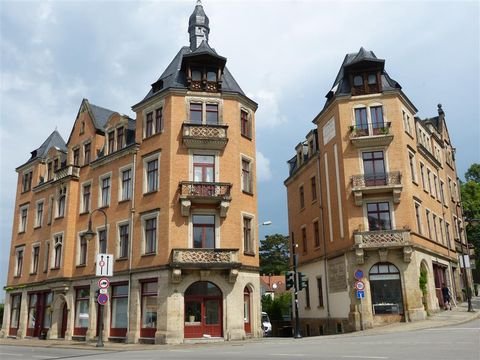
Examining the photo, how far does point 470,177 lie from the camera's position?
56531 mm

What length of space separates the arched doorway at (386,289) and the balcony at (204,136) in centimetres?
1236

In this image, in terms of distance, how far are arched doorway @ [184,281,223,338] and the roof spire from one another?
60.1 ft

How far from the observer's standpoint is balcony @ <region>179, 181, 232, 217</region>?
90.8 ft

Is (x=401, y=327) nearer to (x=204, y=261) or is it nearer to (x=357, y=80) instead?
(x=204, y=261)

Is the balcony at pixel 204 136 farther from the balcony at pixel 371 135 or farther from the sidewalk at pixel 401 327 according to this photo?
the sidewalk at pixel 401 327

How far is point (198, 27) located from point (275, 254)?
5459 cm

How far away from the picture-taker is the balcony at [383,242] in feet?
94.2

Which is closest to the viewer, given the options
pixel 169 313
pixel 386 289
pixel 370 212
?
pixel 169 313

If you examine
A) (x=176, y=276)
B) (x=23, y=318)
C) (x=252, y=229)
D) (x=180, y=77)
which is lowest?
(x=23, y=318)

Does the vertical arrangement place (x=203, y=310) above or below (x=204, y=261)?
below

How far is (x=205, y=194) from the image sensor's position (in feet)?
91.5

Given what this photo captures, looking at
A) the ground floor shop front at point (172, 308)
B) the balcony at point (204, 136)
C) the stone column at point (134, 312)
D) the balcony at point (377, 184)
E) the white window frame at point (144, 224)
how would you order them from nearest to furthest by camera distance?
the ground floor shop front at point (172, 308)
the stone column at point (134, 312)
the white window frame at point (144, 224)
the balcony at point (204, 136)
the balcony at point (377, 184)

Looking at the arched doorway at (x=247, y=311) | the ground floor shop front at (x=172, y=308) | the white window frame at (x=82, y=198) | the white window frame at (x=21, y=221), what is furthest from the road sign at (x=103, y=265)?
the white window frame at (x=21, y=221)

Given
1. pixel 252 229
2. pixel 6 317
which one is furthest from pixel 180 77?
pixel 6 317
